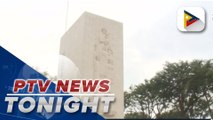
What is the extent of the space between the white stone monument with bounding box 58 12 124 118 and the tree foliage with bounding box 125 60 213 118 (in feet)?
20.5

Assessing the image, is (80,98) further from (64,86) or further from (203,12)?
(203,12)

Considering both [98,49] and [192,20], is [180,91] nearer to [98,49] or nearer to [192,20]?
[98,49]

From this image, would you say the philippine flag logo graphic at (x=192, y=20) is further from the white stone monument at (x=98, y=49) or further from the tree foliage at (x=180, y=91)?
the tree foliage at (x=180, y=91)

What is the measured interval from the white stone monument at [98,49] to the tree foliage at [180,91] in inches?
246

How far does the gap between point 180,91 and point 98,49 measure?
926 centimetres

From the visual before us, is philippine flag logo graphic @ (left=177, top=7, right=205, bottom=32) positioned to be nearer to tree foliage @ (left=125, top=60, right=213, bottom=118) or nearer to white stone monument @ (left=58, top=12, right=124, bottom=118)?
white stone monument @ (left=58, top=12, right=124, bottom=118)

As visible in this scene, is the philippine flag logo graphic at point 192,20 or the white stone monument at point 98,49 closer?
the philippine flag logo graphic at point 192,20

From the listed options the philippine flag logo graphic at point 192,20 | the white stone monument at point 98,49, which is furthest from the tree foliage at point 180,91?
the philippine flag logo graphic at point 192,20

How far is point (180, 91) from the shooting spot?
23.5 metres

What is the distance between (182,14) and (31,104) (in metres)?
5.38

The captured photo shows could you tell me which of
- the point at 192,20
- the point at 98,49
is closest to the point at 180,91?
the point at 98,49

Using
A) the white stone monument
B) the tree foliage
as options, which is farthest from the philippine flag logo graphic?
the tree foliage

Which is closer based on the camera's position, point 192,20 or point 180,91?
point 192,20

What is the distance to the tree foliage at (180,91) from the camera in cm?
2248
